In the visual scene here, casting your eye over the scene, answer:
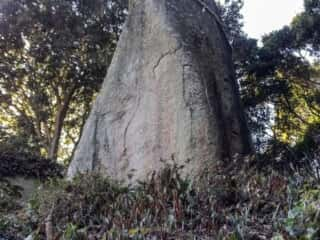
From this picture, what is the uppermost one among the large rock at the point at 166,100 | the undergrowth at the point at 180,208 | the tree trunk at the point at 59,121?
the tree trunk at the point at 59,121

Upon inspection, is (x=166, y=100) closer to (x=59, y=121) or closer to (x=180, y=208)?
(x=180, y=208)

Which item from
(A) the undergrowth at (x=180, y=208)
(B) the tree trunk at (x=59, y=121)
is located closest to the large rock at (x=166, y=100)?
(A) the undergrowth at (x=180, y=208)

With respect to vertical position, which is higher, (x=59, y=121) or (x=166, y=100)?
(x=59, y=121)

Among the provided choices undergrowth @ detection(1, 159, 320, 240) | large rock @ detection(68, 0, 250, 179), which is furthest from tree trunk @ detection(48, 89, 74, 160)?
undergrowth @ detection(1, 159, 320, 240)

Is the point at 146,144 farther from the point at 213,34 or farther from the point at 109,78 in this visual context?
the point at 213,34

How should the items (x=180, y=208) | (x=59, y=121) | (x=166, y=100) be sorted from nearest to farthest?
(x=180, y=208) < (x=166, y=100) < (x=59, y=121)

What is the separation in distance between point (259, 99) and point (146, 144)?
7.75 metres

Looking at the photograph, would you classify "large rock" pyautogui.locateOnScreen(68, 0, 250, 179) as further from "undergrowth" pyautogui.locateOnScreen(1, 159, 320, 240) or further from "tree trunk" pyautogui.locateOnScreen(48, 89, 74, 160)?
"tree trunk" pyautogui.locateOnScreen(48, 89, 74, 160)

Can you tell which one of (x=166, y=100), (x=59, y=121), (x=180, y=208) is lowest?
(x=180, y=208)

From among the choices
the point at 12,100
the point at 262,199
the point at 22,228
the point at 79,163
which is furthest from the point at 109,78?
the point at 12,100

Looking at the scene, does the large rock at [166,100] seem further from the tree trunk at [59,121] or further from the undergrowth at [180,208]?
the tree trunk at [59,121]

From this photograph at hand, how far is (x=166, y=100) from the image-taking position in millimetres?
6328

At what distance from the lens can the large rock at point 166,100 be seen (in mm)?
5863

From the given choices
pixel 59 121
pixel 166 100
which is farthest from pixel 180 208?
pixel 59 121
